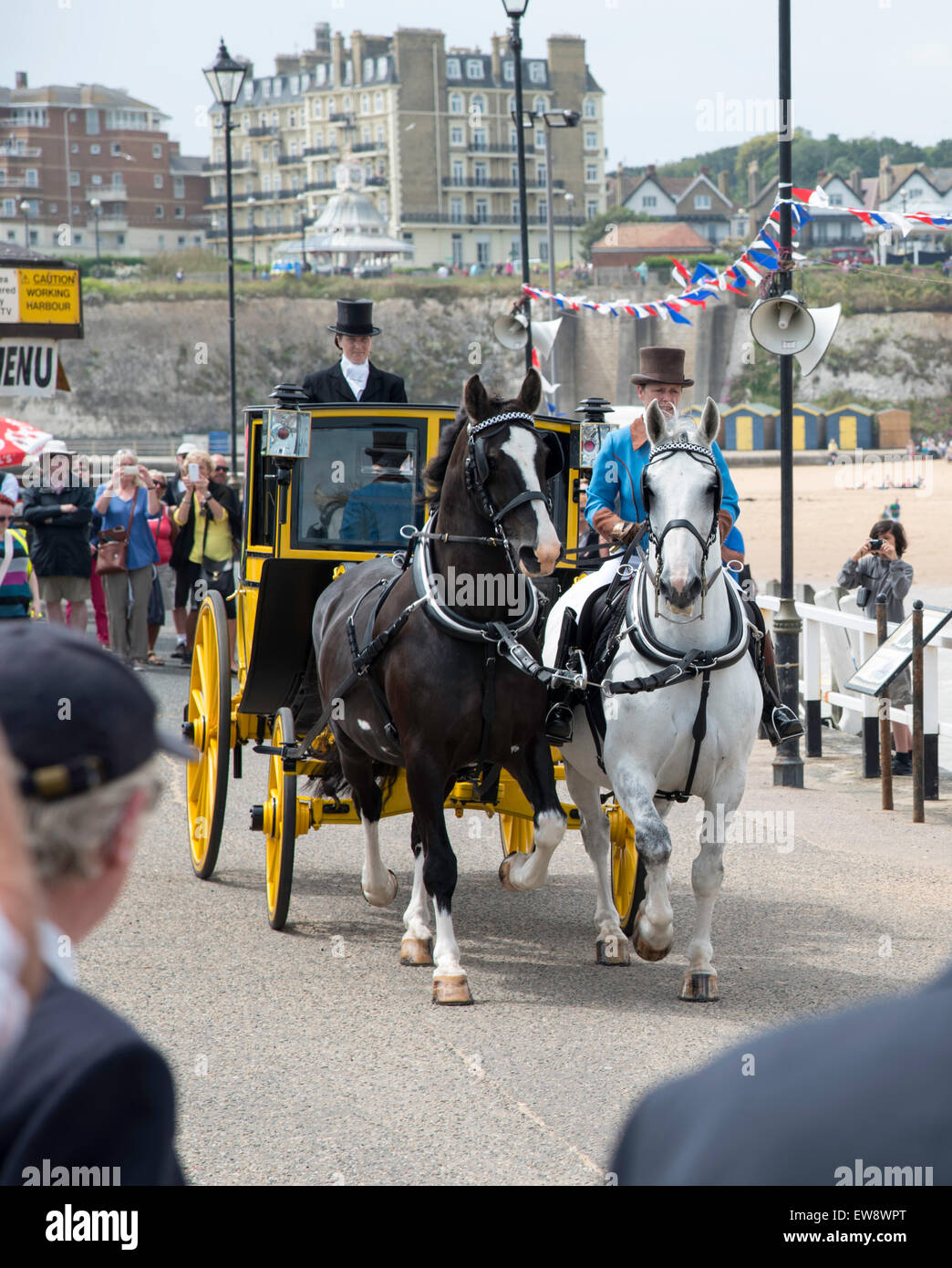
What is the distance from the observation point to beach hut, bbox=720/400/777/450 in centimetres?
6938

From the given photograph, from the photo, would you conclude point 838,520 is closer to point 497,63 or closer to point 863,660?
point 863,660

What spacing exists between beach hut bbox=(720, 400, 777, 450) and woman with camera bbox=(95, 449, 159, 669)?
185ft

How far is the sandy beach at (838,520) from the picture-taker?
28391 mm

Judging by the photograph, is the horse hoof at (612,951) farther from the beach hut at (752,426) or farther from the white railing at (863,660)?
the beach hut at (752,426)

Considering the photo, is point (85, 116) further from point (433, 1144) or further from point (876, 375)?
point (433, 1144)

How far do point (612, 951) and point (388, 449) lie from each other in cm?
252

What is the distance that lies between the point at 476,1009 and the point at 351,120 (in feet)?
434

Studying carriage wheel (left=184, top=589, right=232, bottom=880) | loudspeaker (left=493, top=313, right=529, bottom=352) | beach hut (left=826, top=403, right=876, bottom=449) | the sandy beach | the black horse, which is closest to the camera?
the black horse

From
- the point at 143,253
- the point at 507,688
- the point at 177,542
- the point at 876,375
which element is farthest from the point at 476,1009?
the point at 143,253

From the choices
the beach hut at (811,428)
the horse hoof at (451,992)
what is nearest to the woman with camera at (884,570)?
the horse hoof at (451,992)

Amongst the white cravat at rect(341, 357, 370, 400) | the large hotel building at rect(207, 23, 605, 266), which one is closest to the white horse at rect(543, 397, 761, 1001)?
the white cravat at rect(341, 357, 370, 400)

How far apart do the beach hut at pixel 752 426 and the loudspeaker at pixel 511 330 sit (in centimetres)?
5070

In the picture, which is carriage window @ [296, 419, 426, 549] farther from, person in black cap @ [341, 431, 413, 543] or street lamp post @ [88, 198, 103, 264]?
street lamp post @ [88, 198, 103, 264]

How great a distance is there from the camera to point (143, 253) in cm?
12600
